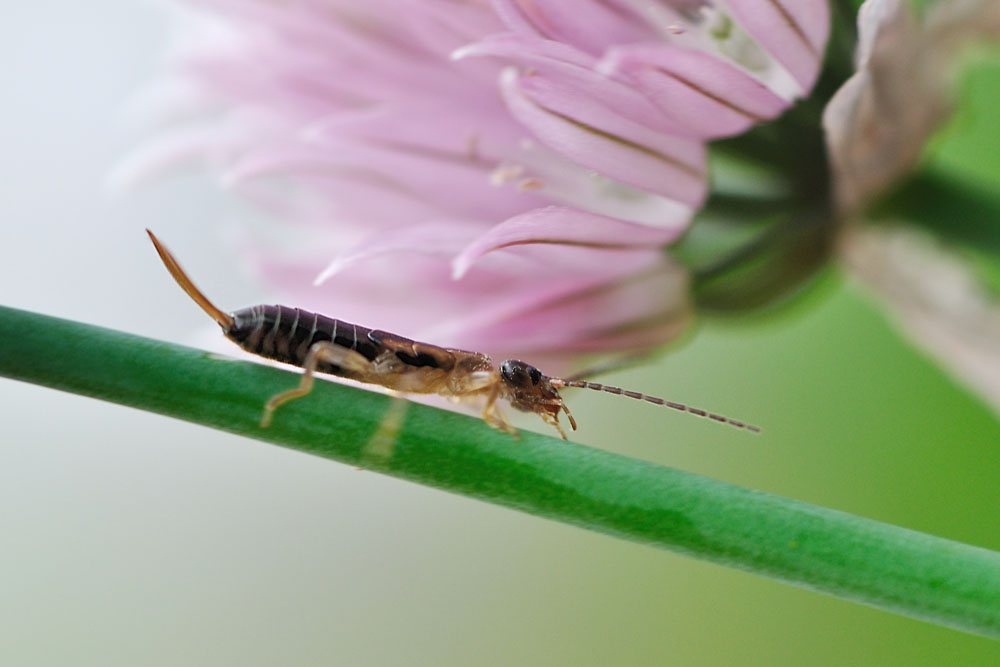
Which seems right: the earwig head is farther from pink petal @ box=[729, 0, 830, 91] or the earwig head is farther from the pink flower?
pink petal @ box=[729, 0, 830, 91]

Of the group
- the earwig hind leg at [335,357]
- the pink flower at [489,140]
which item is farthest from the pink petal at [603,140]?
the earwig hind leg at [335,357]

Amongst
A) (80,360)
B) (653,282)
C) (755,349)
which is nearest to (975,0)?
(653,282)

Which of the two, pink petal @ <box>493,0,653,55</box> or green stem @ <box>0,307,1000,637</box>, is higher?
pink petal @ <box>493,0,653,55</box>

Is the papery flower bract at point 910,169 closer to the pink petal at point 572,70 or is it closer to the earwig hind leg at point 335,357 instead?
the pink petal at point 572,70

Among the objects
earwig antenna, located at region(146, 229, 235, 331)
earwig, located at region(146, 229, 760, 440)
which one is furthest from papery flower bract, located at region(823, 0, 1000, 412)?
earwig antenna, located at region(146, 229, 235, 331)

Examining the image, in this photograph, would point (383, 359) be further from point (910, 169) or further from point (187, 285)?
point (910, 169)

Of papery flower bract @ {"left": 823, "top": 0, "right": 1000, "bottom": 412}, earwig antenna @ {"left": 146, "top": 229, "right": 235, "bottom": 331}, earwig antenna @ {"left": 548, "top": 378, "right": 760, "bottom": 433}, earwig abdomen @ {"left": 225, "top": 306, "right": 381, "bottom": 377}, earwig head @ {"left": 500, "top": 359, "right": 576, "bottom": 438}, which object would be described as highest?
papery flower bract @ {"left": 823, "top": 0, "right": 1000, "bottom": 412}

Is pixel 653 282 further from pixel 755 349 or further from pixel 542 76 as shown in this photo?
pixel 755 349
